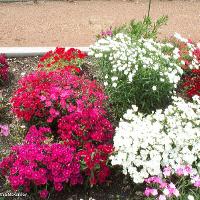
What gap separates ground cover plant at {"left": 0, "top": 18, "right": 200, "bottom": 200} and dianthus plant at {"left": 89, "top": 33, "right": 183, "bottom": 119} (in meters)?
0.01

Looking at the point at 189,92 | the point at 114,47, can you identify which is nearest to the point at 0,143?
the point at 114,47

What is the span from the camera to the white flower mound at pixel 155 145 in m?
4.45

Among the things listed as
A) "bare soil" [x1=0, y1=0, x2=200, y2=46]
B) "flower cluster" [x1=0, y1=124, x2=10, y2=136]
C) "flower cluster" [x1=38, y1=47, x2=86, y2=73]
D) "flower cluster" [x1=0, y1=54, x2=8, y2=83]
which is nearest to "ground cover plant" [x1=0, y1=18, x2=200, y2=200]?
"flower cluster" [x1=0, y1=124, x2=10, y2=136]

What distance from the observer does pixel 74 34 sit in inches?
334

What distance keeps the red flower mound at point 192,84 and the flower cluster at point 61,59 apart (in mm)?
1497

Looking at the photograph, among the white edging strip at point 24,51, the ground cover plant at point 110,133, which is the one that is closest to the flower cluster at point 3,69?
the white edging strip at point 24,51

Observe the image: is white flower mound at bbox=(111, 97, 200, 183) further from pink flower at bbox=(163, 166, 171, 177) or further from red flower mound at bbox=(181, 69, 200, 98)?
red flower mound at bbox=(181, 69, 200, 98)

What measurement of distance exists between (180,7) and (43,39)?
135 inches

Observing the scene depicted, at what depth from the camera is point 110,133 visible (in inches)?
203

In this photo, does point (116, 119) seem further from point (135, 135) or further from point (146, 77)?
point (135, 135)

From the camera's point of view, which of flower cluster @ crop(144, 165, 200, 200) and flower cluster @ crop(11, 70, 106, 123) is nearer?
flower cluster @ crop(144, 165, 200, 200)

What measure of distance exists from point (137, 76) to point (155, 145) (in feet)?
4.06

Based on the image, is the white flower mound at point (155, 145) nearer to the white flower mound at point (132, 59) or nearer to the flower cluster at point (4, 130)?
the white flower mound at point (132, 59)

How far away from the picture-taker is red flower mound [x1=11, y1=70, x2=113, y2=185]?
460 cm
